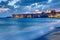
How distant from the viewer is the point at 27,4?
3.01 m

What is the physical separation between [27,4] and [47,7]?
312 millimetres

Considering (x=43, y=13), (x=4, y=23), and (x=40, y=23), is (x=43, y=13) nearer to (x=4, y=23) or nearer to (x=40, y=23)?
(x=40, y=23)

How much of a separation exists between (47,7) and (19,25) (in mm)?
513

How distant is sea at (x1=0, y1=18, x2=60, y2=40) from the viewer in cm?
293

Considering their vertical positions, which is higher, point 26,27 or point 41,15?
point 41,15

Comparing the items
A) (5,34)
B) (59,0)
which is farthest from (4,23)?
(59,0)

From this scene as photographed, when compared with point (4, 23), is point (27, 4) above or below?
above

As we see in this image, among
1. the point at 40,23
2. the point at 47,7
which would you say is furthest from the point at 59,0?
the point at 40,23

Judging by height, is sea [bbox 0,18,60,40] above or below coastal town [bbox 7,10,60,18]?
below

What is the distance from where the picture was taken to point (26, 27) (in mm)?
2998

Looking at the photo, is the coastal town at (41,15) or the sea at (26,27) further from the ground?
the coastal town at (41,15)

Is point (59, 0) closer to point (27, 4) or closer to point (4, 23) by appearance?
point (27, 4)

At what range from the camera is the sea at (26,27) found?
2928 mm

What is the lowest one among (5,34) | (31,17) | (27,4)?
(5,34)
